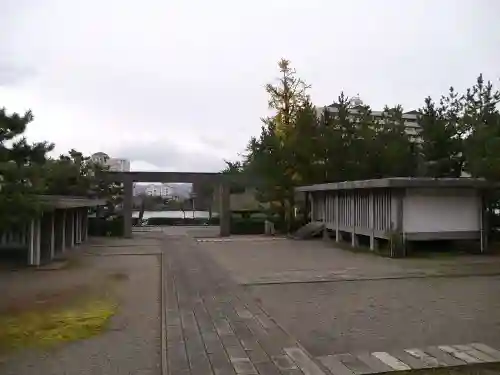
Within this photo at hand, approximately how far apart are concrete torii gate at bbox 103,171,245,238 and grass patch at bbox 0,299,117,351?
1747cm

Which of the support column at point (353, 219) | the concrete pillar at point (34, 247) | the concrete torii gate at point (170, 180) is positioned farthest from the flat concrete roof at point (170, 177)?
the concrete pillar at point (34, 247)

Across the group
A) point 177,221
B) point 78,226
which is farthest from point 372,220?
point 177,221

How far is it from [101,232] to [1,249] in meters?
11.8

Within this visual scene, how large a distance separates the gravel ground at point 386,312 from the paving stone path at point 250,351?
25cm

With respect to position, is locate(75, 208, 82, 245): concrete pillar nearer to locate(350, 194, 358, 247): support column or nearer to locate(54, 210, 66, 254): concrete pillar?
locate(54, 210, 66, 254): concrete pillar

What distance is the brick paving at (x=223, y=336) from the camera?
5148 mm

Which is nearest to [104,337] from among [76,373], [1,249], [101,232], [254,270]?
[76,373]

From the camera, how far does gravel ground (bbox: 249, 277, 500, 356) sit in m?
6.08

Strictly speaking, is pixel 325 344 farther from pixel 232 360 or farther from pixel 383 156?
pixel 383 156

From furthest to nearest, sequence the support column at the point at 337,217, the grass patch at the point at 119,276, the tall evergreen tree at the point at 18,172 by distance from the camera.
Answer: the support column at the point at 337,217
the grass patch at the point at 119,276
the tall evergreen tree at the point at 18,172

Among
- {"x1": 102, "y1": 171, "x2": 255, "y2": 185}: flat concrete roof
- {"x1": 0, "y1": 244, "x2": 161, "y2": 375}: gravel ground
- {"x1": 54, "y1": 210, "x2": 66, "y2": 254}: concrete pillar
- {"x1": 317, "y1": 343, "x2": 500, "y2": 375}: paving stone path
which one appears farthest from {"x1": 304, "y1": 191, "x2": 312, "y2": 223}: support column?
{"x1": 317, "y1": 343, "x2": 500, "y2": 375}: paving stone path

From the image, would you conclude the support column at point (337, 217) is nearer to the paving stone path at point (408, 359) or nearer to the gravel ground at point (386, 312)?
the gravel ground at point (386, 312)

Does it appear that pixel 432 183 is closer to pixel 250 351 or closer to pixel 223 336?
pixel 223 336

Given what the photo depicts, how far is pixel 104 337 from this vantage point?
649cm
